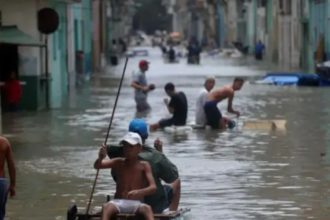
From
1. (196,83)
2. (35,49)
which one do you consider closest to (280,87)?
(196,83)

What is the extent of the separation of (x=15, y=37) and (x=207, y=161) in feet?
41.4

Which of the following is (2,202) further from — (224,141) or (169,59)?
(169,59)

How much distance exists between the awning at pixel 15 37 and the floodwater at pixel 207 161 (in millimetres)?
1852

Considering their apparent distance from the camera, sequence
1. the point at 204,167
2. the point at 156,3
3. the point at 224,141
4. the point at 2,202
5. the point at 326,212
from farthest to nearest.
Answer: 1. the point at 156,3
2. the point at 224,141
3. the point at 204,167
4. the point at 326,212
5. the point at 2,202

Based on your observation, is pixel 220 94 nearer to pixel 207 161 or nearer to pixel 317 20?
pixel 207 161

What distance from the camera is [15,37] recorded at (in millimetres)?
31422

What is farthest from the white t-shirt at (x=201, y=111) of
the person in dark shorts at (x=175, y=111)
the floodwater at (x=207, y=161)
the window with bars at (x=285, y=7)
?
the window with bars at (x=285, y=7)

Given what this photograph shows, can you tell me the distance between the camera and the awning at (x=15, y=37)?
30812mm

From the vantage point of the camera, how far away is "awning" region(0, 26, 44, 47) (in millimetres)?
30812

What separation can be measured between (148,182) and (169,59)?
72744 millimetres

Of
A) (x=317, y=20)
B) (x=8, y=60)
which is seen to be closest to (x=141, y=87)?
(x=8, y=60)

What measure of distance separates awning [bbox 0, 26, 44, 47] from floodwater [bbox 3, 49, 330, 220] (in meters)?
1.85

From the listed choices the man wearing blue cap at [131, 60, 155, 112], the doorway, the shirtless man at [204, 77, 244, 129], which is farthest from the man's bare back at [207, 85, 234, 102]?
the doorway

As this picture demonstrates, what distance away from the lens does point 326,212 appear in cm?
1444
